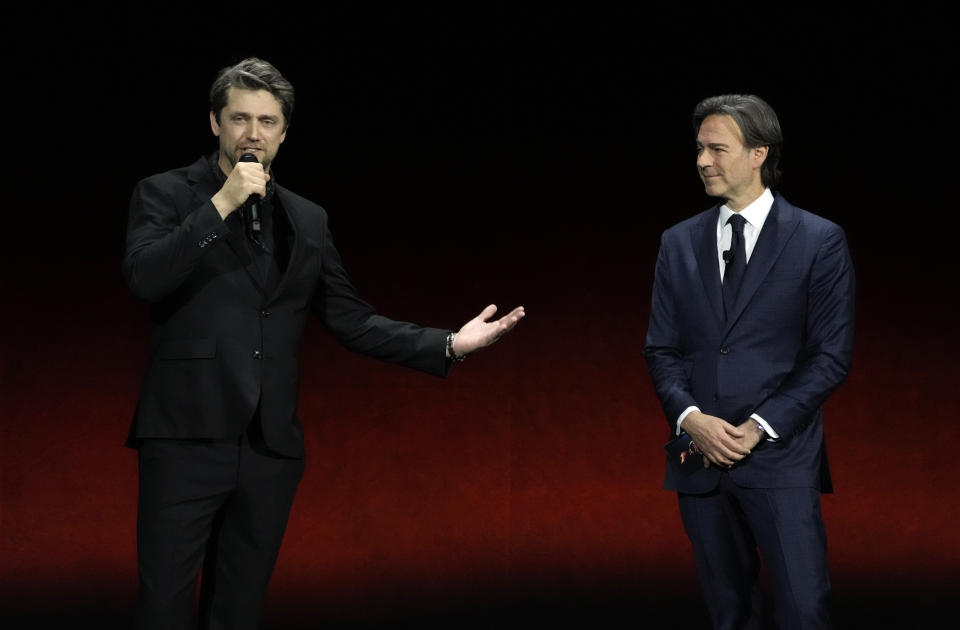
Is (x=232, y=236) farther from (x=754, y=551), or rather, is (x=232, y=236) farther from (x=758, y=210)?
(x=754, y=551)

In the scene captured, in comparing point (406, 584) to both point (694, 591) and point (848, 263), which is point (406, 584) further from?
point (848, 263)

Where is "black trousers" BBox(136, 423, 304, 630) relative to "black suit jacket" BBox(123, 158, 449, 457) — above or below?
below

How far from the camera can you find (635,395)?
473 centimetres

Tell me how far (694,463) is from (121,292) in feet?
8.00

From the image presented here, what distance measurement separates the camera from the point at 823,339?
272 cm

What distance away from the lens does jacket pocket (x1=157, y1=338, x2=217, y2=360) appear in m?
2.51

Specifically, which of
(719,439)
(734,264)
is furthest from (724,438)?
(734,264)

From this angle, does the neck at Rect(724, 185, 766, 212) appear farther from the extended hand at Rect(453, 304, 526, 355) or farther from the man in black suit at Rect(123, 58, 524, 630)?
the man in black suit at Rect(123, 58, 524, 630)

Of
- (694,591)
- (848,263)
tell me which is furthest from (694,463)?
(694,591)

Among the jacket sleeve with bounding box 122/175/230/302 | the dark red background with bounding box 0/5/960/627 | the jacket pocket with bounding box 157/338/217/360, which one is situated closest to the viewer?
the jacket sleeve with bounding box 122/175/230/302

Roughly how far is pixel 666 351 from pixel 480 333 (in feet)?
1.41

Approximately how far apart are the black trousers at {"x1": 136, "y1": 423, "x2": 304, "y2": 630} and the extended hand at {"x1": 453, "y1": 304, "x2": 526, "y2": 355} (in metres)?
0.44

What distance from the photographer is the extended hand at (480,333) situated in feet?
9.07

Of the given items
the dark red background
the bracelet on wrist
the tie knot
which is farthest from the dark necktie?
the dark red background
